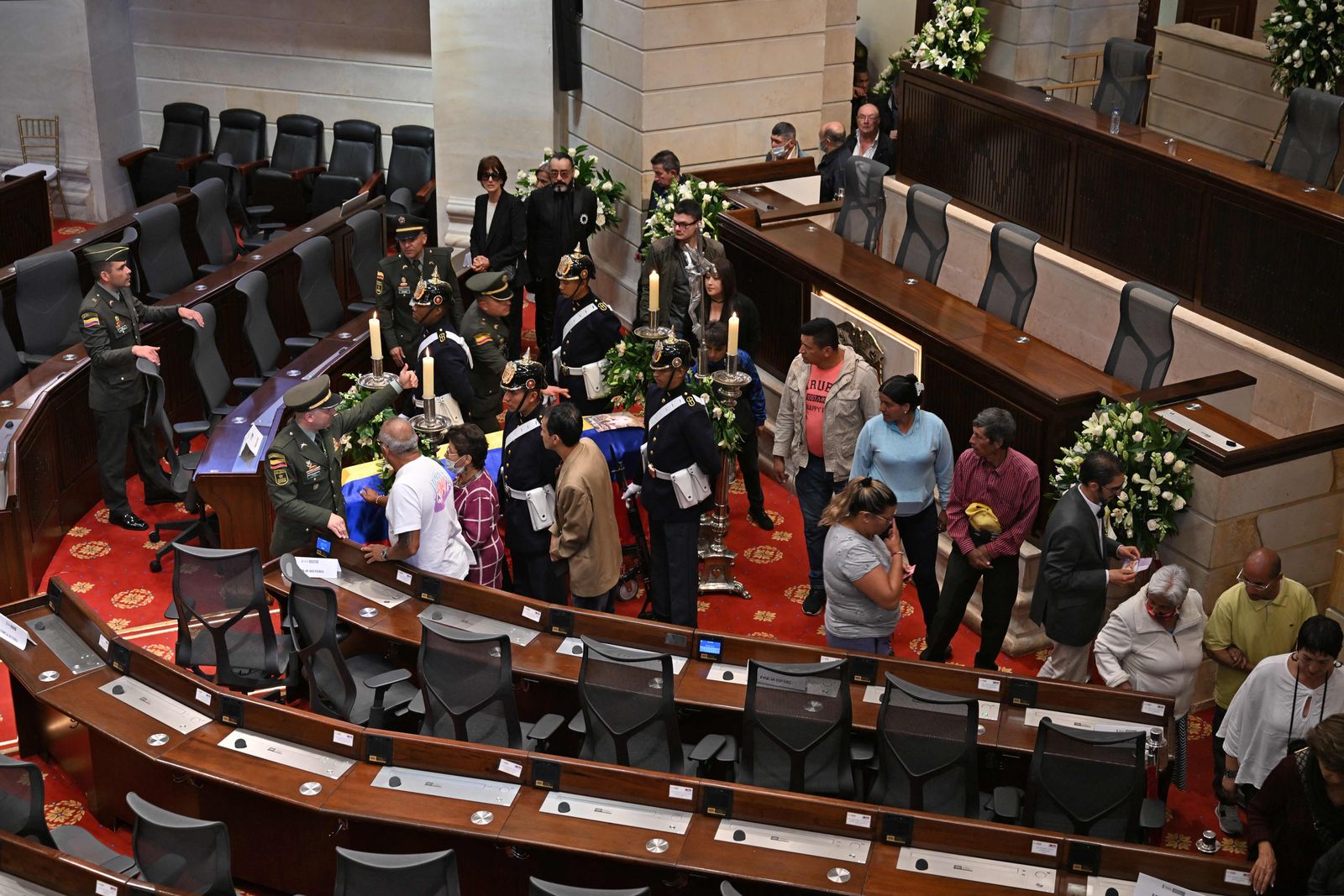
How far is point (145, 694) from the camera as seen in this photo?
248 inches

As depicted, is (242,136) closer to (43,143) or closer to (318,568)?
(43,143)

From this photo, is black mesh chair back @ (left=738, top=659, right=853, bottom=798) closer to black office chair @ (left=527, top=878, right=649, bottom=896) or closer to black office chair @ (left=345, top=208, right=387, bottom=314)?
black office chair @ (left=527, top=878, right=649, bottom=896)

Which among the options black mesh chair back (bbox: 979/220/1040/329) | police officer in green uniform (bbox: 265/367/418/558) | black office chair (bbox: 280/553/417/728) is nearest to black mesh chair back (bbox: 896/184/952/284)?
black mesh chair back (bbox: 979/220/1040/329)

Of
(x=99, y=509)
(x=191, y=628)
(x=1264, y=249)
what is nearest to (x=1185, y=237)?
(x=1264, y=249)

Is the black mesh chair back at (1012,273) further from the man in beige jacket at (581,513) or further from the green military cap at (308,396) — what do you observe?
the green military cap at (308,396)

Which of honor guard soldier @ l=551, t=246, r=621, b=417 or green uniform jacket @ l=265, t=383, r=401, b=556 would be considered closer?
green uniform jacket @ l=265, t=383, r=401, b=556

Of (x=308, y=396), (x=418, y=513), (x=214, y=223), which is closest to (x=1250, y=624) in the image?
(x=418, y=513)

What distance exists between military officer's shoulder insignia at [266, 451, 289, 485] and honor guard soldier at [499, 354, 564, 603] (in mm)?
1026

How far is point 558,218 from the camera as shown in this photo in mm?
10680

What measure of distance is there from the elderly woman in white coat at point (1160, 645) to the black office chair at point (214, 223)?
26.3ft

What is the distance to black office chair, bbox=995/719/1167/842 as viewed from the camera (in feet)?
17.5

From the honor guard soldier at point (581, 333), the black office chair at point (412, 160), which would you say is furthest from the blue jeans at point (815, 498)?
the black office chair at point (412, 160)

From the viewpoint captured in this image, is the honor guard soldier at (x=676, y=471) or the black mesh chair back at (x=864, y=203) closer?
the honor guard soldier at (x=676, y=471)

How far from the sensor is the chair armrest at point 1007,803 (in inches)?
221
